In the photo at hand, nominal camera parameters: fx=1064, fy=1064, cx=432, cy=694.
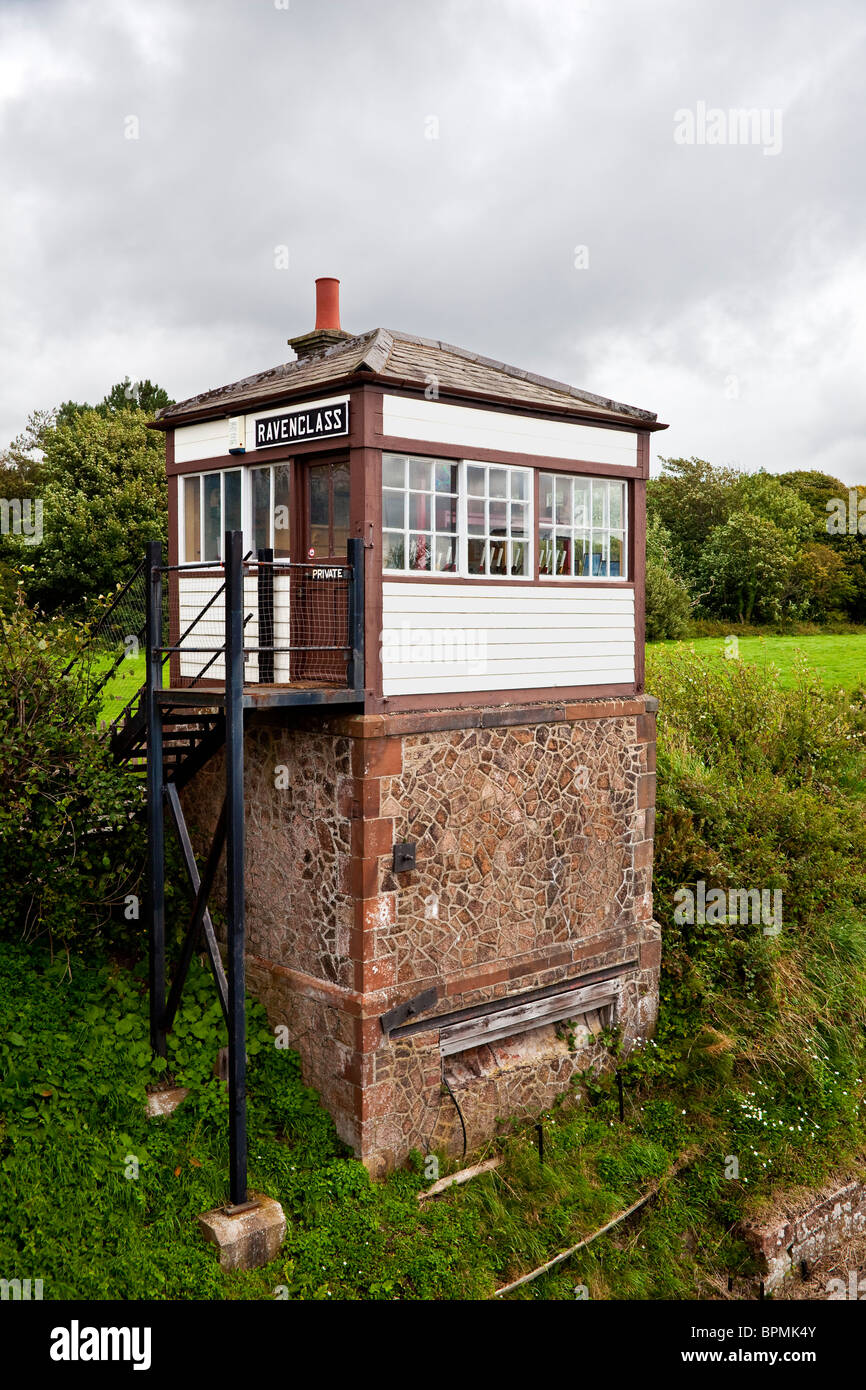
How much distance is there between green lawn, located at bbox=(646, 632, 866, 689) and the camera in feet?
80.8

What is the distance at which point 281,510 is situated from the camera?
10992mm

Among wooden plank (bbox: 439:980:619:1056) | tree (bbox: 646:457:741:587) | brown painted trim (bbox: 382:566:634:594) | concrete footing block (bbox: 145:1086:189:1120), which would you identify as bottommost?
concrete footing block (bbox: 145:1086:189:1120)

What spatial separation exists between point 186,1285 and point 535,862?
17.3ft

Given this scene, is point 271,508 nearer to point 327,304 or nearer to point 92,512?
point 327,304

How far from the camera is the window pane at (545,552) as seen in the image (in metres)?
11.6

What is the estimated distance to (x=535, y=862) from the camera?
11.6 metres

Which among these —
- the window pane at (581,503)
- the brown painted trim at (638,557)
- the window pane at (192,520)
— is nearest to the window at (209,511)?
the window pane at (192,520)

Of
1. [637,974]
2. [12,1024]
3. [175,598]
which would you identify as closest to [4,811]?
[12,1024]

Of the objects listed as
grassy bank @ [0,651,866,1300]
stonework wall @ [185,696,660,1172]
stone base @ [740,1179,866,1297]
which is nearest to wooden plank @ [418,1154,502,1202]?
grassy bank @ [0,651,866,1300]

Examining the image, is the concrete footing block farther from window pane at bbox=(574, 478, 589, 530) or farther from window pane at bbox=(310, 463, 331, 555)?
window pane at bbox=(574, 478, 589, 530)

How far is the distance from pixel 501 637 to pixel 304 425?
9.61 feet

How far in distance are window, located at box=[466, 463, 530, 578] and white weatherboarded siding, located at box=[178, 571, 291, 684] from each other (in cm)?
195

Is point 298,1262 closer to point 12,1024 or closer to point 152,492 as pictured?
point 12,1024

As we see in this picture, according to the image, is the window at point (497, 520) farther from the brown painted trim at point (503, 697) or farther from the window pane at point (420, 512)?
the brown painted trim at point (503, 697)
